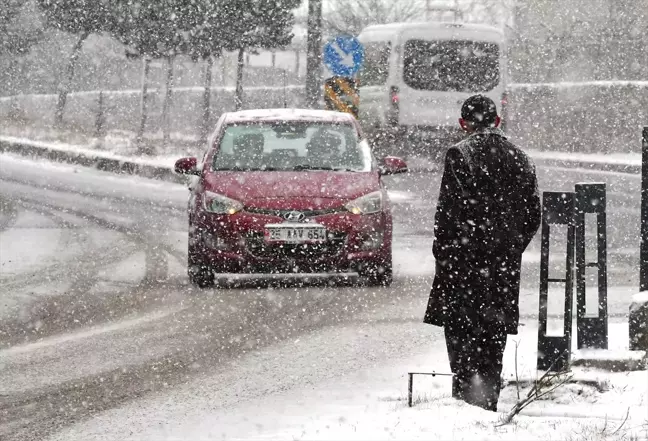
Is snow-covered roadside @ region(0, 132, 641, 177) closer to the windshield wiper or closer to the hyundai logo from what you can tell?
the windshield wiper

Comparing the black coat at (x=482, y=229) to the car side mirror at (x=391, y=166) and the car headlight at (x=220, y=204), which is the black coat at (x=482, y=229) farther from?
the car side mirror at (x=391, y=166)

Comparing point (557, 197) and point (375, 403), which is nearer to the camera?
point (375, 403)

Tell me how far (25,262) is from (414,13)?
190 feet

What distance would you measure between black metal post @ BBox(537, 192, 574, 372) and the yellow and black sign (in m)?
17.1

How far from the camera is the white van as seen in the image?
24906mm

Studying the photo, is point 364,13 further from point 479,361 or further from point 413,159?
point 479,361

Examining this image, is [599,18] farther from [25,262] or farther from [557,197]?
[557,197]

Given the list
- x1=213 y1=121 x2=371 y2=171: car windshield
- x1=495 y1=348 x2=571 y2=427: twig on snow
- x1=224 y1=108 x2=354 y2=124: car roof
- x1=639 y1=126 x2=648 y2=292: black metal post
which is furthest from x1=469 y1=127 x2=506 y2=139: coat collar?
x1=224 y1=108 x2=354 y2=124: car roof

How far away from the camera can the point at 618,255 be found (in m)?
14.3

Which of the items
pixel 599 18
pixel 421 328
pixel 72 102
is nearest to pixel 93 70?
pixel 72 102

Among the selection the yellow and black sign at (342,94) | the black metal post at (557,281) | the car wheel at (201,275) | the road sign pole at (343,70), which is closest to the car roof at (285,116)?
the car wheel at (201,275)

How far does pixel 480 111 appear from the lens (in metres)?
6.67

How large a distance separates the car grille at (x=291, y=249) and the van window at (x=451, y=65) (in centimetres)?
1368

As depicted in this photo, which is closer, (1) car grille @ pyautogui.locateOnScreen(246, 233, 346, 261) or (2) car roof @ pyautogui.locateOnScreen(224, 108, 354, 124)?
(1) car grille @ pyautogui.locateOnScreen(246, 233, 346, 261)
